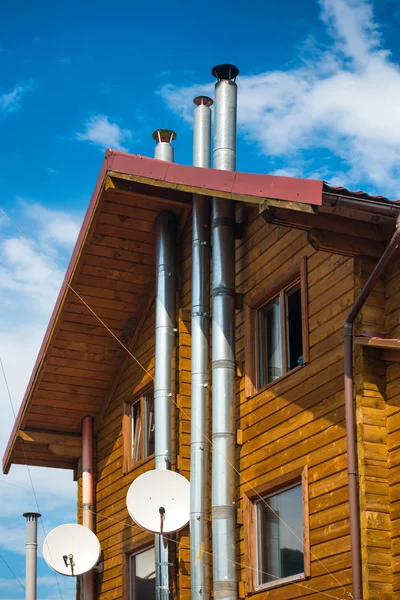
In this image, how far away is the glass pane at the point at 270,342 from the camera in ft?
44.1

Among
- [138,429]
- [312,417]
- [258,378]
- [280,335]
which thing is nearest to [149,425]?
[138,429]

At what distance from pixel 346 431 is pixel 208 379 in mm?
3540

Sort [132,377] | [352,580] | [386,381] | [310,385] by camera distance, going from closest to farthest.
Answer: [352,580], [386,381], [310,385], [132,377]

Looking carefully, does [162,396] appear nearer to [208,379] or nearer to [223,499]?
[208,379]

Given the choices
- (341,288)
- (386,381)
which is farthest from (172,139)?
(386,381)

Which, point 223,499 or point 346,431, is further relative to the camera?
point 223,499

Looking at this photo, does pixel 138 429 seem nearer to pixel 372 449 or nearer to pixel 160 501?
pixel 160 501

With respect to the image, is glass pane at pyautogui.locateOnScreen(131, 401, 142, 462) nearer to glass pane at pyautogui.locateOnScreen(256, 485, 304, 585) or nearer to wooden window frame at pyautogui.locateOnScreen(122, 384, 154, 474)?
wooden window frame at pyautogui.locateOnScreen(122, 384, 154, 474)

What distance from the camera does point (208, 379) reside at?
14156mm

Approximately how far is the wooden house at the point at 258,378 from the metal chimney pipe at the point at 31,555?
1.09 m

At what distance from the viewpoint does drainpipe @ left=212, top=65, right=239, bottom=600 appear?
1259 cm

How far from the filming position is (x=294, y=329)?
13172 mm

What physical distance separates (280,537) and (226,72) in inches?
274

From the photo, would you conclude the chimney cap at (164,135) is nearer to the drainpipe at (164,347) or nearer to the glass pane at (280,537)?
the drainpipe at (164,347)
